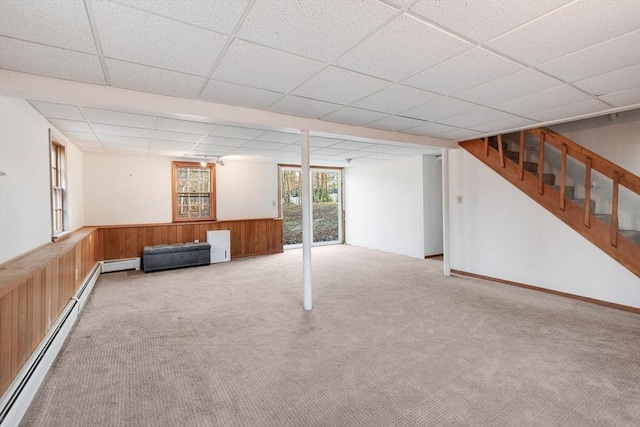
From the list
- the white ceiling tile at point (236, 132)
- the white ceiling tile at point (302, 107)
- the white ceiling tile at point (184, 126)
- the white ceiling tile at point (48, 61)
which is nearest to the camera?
the white ceiling tile at point (48, 61)

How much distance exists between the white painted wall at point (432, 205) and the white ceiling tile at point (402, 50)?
462 cm

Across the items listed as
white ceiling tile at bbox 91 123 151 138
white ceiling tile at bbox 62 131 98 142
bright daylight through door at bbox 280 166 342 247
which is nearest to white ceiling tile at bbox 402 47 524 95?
white ceiling tile at bbox 91 123 151 138

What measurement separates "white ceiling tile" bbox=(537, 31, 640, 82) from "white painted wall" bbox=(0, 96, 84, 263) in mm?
4365

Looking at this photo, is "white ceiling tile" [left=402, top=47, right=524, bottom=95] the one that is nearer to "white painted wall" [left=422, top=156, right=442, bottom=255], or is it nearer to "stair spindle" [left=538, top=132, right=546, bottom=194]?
"stair spindle" [left=538, top=132, right=546, bottom=194]

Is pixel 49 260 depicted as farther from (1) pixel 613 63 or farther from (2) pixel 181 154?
(1) pixel 613 63

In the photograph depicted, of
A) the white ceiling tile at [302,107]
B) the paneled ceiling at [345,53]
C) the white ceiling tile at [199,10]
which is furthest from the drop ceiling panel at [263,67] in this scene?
the white ceiling tile at [302,107]

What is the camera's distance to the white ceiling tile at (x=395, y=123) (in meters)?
3.75

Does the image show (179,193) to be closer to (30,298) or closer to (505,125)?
(30,298)

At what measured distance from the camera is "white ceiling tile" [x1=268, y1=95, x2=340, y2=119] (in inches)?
119

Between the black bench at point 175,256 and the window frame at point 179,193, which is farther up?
the window frame at point 179,193

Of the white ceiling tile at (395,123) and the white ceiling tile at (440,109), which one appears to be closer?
the white ceiling tile at (440,109)

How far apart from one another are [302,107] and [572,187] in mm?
4261

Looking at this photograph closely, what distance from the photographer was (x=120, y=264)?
5840 millimetres

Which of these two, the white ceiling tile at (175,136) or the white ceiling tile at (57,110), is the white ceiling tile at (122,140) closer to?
the white ceiling tile at (175,136)
